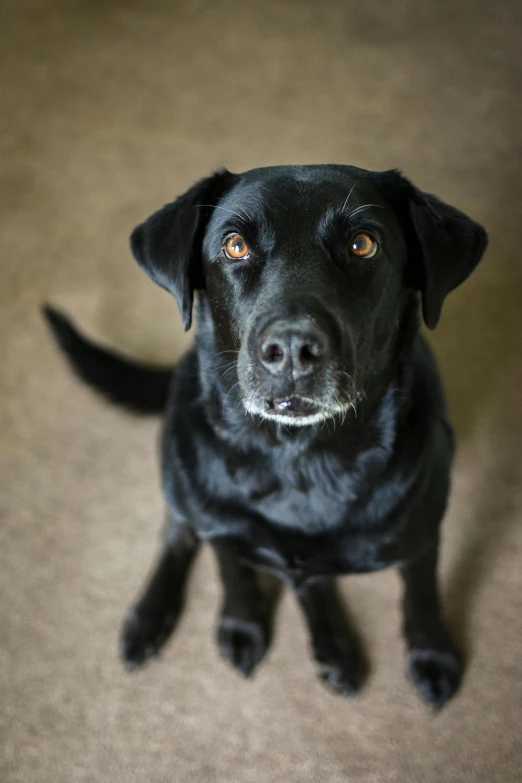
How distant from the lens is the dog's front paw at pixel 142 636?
164 cm

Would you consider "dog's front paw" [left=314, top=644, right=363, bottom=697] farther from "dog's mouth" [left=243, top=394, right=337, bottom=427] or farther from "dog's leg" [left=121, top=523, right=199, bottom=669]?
"dog's mouth" [left=243, top=394, right=337, bottom=427]

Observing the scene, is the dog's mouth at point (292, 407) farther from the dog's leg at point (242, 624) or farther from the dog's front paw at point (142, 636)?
the dog's front paw at point (142, 636)

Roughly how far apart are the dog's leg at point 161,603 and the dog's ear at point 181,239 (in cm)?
68

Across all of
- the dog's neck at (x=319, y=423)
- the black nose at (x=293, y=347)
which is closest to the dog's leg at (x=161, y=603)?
the dog's neck at (x=319, y=423)

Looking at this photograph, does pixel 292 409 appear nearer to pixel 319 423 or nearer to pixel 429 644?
pixel 319 423

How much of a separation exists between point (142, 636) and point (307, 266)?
1004 mm

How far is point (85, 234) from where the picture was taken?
94.0 inches

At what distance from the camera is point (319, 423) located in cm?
128

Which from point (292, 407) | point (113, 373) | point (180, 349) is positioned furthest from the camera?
point (180, 349)

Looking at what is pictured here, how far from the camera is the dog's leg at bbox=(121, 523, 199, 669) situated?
1.65 metres

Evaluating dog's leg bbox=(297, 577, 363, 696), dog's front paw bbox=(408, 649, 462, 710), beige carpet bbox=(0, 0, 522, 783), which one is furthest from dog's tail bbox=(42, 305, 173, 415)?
dog's front paw bbox=(408, 649, 462, 710)

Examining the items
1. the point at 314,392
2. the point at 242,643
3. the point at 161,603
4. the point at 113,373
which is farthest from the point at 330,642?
the point at 113,373

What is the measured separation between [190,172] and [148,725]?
1795 millimetres

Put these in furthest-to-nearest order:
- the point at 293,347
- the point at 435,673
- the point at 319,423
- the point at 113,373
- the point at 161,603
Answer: the point at 113,373, the point at 161,603, the point at 435,673, the point at 319,423, the point at 293,347
